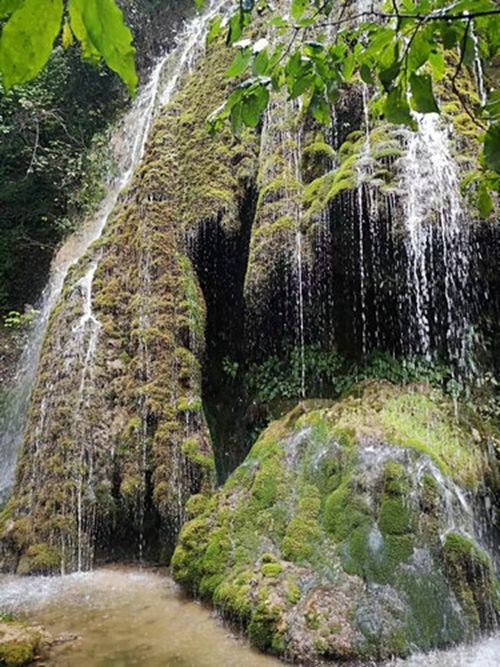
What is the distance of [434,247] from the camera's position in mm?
6316

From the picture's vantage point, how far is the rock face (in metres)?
4.16

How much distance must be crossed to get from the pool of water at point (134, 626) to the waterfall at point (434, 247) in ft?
11.8

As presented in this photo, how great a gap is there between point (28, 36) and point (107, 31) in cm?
10

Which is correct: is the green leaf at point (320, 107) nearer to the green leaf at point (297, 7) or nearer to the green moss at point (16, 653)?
the green leaf at point (297, 7)

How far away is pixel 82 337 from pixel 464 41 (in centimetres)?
747

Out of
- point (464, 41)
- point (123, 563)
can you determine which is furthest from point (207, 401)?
point (464, 41)

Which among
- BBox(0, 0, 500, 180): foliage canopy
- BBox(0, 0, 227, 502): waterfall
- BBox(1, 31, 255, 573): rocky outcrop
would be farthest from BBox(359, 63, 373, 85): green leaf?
BBox(0, 0, 227, 502): waterfall

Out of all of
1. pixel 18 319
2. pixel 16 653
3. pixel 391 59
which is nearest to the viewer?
pixel 391 59

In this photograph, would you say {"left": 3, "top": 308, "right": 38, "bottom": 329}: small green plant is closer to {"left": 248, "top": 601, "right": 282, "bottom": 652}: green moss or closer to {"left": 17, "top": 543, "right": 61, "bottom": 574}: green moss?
{"left": 17, "top": 543, "right": 61, "bottom": 574}: green moss

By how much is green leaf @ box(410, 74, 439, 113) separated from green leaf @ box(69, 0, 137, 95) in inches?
26.6

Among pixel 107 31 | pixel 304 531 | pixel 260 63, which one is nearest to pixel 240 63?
pixel 260 63

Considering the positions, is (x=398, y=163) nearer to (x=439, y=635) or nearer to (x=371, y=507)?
(x=371, y=507)

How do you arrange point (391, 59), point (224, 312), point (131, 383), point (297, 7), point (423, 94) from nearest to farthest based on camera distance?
point (423, 94), point (391, 59), point (297, 7), point (131, 383), point (224, 312)

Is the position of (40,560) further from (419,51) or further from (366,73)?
(419,51)
